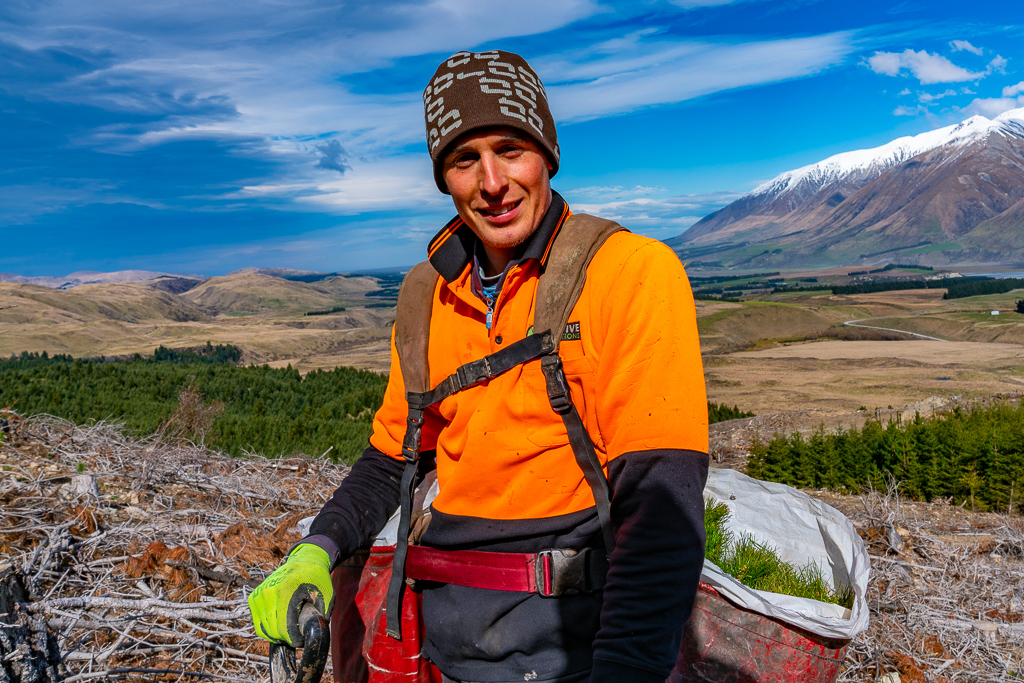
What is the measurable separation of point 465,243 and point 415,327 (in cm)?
26

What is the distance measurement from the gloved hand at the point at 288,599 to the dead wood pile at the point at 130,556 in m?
1.40

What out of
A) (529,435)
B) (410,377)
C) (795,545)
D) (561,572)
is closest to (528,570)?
(561,572)

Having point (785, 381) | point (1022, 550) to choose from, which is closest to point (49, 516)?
point (1022, 550)

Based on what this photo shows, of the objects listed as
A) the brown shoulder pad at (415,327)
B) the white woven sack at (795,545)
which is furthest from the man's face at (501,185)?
the white woven sack at (795,545)

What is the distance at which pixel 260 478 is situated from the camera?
5016mm

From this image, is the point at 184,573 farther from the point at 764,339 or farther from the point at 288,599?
the point at 764,339

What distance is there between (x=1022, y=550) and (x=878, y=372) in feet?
80.5

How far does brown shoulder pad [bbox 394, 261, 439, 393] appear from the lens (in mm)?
1559

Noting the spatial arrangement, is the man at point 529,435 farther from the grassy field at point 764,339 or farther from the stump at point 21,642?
the grassy field at point 764,339

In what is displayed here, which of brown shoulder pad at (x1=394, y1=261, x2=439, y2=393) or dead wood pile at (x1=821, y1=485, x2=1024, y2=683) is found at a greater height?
brown shoulder pad at (x1=394, y1=261, x2=439, y2=393)

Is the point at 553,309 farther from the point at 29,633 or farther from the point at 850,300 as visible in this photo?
the point at 850,300

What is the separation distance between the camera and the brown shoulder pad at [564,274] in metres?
1.26

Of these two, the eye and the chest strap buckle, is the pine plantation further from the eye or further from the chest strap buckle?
the eye

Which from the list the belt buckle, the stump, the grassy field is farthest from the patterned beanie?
the grassy field
